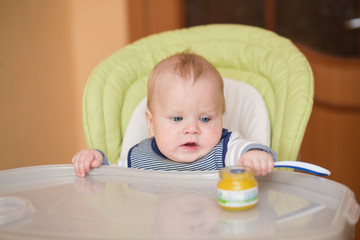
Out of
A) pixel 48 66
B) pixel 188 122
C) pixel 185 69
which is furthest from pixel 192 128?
pixel 48 66

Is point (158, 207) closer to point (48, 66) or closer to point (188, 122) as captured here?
point (188, 122)

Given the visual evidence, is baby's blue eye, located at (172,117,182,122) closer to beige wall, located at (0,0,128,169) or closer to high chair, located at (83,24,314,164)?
high chair, located at (83,24,314,164)

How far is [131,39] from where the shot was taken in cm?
198

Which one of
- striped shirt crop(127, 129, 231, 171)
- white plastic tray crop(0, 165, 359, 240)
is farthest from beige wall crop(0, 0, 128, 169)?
white plastic tray crop(0, 165, 359, 240)

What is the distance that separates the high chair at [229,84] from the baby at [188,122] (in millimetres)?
158

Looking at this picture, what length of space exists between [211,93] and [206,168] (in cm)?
17

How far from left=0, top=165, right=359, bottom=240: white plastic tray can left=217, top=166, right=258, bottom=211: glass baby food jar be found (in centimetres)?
1

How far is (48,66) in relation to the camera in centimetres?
192

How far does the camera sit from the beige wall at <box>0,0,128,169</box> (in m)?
1.70

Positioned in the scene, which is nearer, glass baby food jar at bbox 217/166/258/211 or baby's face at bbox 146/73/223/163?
glass baby food jar at bbox 217/166/258/211

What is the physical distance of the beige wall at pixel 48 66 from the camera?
5.58ft

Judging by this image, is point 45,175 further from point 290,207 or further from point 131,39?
point 131,39

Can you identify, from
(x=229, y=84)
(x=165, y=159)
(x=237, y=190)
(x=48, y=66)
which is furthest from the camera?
(x=48, y=66)

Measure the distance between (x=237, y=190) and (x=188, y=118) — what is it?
0.34m
